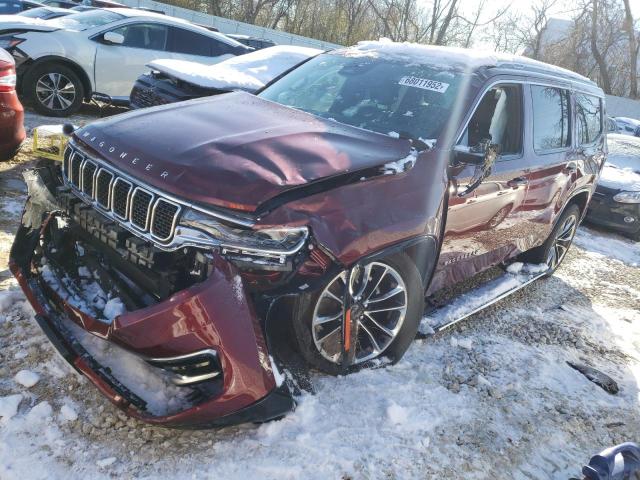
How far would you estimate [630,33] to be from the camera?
3344 centimetres

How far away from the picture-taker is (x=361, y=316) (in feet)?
9.70

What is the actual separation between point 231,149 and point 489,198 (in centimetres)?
191

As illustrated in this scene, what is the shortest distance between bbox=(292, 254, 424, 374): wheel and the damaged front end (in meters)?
0.36

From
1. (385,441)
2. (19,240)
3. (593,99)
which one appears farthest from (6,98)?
(593,99)

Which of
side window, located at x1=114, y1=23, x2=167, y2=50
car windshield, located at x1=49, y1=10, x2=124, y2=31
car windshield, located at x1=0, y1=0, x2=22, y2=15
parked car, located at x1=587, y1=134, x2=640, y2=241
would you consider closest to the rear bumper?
car windshield, located at x1=49, y1=10, x2=124, y2=31

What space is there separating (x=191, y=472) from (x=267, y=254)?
3.19 feet

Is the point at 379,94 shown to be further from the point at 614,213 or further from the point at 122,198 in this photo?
the point at 614,213

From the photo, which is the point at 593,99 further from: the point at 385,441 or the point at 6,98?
the point at 6,98

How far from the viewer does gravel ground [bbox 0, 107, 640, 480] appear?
2355mm

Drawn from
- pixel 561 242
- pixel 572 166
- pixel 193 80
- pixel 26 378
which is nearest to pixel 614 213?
pixel 561 242

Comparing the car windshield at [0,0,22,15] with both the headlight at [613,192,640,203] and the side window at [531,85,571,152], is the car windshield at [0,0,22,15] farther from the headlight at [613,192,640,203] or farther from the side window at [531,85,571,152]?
the headlight at [613,192,640,203]

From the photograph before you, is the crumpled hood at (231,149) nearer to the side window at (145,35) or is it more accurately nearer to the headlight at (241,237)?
the headlight at (241,237)

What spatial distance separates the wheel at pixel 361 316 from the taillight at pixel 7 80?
3.51 metres

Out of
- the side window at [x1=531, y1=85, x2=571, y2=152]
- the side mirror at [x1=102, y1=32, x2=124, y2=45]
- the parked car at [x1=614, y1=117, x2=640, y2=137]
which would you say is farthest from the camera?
the parked car at [x1=614, y1=117, x2=640, y2=137]
